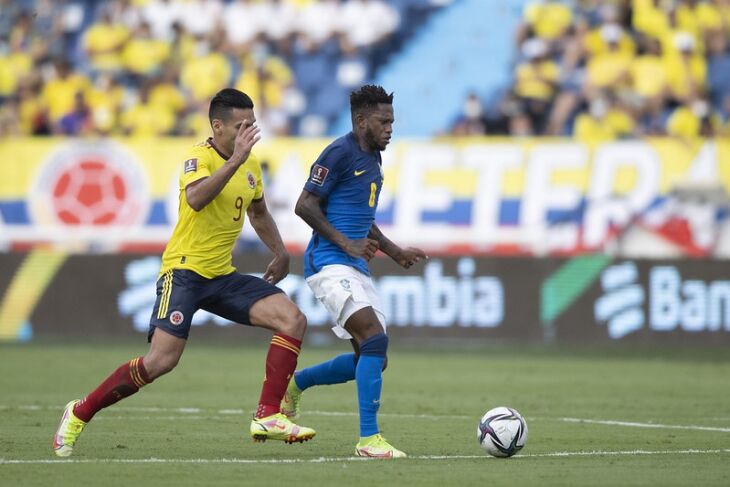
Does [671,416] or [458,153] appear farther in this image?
[458,153]

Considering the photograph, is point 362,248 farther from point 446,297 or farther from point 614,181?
point 614,181

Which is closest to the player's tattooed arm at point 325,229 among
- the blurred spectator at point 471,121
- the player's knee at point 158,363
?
the player's knee at point 158,363

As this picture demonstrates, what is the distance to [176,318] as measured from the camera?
9.09 metres

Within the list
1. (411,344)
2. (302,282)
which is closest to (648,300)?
(411,344)

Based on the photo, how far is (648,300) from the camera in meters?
20.4

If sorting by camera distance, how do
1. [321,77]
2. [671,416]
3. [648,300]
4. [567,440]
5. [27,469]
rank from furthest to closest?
[321,77], [648,300], [671,416], [567,440], [27,469]

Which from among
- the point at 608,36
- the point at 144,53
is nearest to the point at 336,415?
the point at 608,36

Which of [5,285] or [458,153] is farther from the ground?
[458,153]

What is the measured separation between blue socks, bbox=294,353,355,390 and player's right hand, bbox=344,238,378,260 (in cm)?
96

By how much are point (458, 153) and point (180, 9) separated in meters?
7.73

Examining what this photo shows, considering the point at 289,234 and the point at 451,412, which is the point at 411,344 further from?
the point at 451,412

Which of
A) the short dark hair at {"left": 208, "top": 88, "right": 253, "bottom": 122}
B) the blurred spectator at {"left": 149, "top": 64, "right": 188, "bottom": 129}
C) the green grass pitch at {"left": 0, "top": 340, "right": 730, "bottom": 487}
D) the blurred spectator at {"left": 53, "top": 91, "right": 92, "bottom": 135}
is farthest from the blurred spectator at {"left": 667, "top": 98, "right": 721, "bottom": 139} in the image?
the short dark hair at {"left": 208, "top": 88, "right": 253, "bottom": 122}

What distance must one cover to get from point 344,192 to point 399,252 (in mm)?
598

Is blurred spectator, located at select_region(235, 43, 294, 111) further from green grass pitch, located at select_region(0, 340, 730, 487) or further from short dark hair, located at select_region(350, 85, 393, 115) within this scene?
short dark hair, located at select_region(350, 85, 393, 115)
